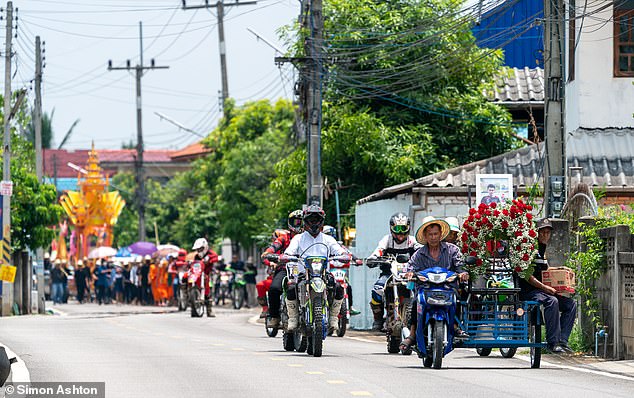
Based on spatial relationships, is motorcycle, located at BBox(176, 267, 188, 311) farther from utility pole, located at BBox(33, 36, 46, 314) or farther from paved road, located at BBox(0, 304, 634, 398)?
paved road, located at BBox(0, 304, 634, 398)

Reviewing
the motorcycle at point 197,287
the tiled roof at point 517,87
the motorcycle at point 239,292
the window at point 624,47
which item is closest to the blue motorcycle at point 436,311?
the window at point 624,47

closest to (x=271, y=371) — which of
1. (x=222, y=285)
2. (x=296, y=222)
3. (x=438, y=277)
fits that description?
(x=438, y=277)

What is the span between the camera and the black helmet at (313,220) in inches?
776

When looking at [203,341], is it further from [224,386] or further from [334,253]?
[224,386]

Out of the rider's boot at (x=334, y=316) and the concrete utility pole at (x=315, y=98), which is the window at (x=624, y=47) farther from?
the rider's boot at (x=334, y=316)

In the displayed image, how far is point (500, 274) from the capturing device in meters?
18.1

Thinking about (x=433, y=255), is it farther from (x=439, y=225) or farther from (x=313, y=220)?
(x=313, y=220)

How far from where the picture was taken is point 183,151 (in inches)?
5133

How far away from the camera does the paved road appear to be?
46.6 feet

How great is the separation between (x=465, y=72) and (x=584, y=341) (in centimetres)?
2115

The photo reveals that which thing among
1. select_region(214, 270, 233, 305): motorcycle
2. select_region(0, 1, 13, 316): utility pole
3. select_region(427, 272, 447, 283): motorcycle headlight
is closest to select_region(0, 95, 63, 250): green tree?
select_region(0, 1, 13, 316): utility pole

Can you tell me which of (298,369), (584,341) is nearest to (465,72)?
(584,341)

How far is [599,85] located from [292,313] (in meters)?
12.6

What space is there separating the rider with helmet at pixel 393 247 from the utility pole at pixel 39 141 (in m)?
27.6
